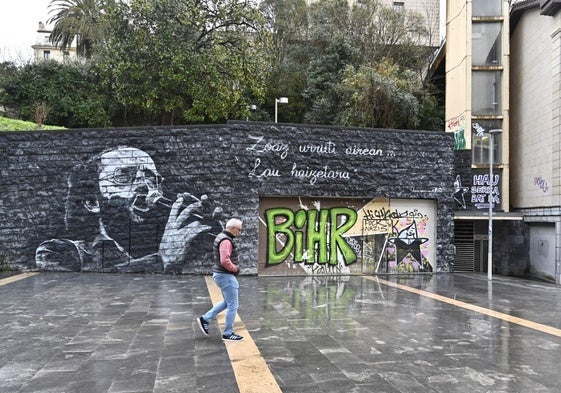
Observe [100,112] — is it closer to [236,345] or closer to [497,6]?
[497,6]

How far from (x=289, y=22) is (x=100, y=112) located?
43.0ft

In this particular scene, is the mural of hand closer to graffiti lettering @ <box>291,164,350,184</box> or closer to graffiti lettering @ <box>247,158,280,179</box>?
graffiti lettering @ <box>247,158,280,179</box>

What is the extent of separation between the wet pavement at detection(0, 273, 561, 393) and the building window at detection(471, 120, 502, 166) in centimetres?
943

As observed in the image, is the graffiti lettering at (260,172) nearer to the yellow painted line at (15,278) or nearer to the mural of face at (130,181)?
the mural of face at (130,181)

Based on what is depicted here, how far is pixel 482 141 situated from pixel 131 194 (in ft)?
47.4

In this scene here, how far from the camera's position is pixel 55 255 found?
1379cm

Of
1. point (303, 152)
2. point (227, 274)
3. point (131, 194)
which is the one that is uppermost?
point (303, 152)

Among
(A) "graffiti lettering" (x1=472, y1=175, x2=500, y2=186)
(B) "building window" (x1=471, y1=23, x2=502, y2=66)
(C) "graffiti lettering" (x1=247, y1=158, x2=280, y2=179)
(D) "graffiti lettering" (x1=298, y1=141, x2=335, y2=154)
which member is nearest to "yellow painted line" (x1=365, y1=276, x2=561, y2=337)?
(D) "graffiti lettering" (x1=298, y1=141, x2=335, y2=154)

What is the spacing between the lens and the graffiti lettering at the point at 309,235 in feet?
46.6

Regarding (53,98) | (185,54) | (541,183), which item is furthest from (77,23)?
(541,183)

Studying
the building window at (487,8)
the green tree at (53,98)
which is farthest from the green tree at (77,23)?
the building window at (487,8)

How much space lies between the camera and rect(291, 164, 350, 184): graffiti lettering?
1436 cm

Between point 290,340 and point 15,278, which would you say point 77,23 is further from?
point 290,340

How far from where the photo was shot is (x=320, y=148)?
1456 cm
